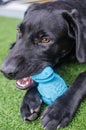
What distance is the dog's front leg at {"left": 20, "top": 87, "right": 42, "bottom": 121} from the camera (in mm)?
1605

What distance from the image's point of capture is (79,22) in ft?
5.98

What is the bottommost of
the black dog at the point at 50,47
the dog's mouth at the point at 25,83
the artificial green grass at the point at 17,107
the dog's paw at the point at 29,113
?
the artificial green grass at the point at 17,107

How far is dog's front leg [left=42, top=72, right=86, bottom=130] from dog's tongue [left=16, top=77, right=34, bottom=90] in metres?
0.24

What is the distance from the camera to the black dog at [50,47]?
1.61 meters

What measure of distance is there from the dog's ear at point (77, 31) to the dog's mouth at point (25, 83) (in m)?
0.32

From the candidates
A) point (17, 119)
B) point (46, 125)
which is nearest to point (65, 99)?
point (46, 125)

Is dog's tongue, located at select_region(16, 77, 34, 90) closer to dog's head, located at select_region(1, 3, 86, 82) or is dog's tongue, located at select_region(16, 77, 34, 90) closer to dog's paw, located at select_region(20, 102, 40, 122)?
dog's head, located at select_region(1, 3, 86, 82)

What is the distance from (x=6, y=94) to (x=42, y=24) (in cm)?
51

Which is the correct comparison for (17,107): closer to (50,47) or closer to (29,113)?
(29,113)

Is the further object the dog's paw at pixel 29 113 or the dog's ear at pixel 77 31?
the dog's ear at pixel 77 31

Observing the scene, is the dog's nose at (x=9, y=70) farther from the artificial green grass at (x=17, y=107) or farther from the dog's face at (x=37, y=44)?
the artificial green grass at (x=17, y=107)

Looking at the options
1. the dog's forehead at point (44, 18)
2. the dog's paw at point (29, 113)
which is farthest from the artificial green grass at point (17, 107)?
the dog's forehead at point (44, 18)

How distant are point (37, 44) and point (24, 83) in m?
0.24

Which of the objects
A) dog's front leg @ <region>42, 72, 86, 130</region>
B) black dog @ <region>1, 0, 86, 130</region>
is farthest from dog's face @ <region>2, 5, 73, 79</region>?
dog's front leg @ <region>42, 72, 86, 130</region>
